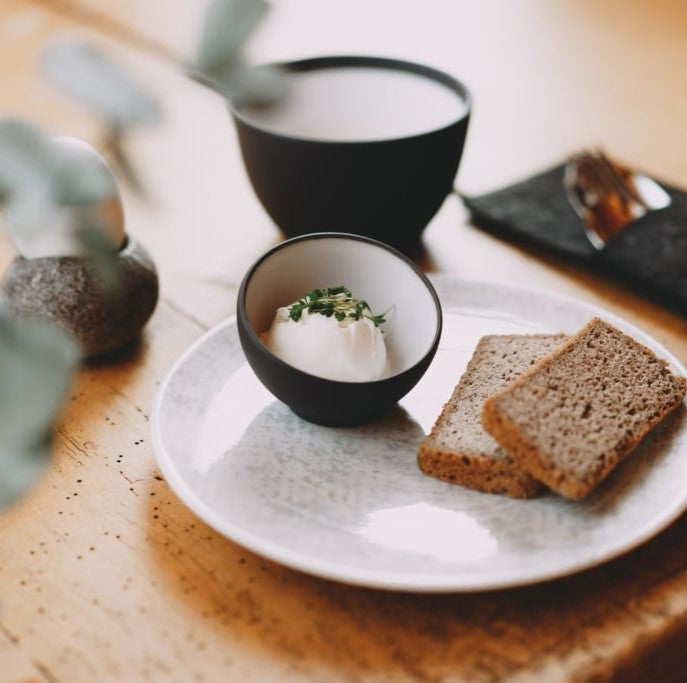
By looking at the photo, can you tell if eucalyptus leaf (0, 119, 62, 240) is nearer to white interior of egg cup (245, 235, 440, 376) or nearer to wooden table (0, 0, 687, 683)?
wooden table (0, 0, 687, 683)

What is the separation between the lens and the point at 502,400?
0.62 meters

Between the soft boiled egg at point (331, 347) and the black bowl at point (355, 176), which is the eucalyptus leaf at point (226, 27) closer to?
the soft boiled egg at point (331, 347)

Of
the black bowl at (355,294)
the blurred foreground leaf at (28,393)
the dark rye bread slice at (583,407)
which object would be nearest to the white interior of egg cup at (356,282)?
the black bowl at (355,294)

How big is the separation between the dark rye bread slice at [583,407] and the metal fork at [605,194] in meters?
0.30

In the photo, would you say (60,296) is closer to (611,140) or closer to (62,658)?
(62,658)

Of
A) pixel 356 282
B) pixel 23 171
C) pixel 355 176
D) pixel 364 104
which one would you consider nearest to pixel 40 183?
pixel 23 171

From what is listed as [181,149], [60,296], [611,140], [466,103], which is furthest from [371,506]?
[611,140]

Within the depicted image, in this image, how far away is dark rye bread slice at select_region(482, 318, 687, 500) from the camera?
0.60 m

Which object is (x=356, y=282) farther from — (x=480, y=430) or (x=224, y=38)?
(x=224, y=38)

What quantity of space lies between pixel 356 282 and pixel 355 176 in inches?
6.1

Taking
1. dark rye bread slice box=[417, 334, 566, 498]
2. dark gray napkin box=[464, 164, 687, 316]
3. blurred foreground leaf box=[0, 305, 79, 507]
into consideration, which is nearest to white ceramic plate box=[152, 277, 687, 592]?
dark rye bread slice box=[417, 334, 566, 498]

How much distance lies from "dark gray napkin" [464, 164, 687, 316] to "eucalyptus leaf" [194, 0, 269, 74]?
29.2 inches

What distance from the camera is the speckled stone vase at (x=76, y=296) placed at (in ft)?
2.52

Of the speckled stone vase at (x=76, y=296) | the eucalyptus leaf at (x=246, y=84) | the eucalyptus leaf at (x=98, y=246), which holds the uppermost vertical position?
the eucalyptus leaf at (x=246, y=84)
